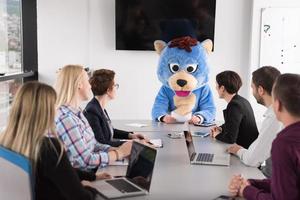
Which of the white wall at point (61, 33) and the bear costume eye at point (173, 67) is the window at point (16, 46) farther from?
the bear costume eye at point (173, 67)

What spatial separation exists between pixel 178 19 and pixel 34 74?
1.93 m

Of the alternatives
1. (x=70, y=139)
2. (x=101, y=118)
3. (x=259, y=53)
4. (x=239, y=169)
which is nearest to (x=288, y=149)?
(x=239, y=169)

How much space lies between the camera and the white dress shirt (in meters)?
2.43

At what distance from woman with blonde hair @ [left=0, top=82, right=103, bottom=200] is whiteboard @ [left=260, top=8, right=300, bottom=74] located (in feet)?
11.7

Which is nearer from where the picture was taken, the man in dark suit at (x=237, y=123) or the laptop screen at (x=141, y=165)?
the laptop screen at (x=141, y=165)

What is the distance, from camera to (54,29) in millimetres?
5023

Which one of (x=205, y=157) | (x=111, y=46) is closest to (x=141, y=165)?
(x=205, y=157)

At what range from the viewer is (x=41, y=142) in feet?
5.65

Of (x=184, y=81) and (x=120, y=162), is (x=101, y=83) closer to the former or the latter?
(x=120, y=162)

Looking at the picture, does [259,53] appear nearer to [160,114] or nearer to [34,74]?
[160,114]

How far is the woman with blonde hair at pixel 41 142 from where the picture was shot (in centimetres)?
172

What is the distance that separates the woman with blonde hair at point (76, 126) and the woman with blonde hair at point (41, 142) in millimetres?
434

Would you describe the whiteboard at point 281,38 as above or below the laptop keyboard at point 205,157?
above

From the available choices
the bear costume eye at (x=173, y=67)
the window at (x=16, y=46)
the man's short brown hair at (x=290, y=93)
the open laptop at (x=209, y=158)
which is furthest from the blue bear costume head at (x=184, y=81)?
the man's short brown hair at (x=290, y=93)
